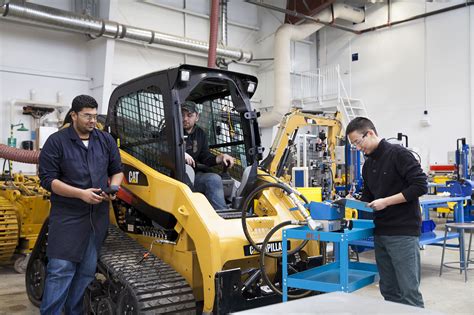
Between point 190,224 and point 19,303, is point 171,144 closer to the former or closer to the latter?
point 190,224

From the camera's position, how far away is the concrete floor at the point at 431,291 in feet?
15.6

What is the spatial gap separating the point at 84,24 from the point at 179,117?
8.31 m

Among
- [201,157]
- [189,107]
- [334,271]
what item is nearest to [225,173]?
[201,157]

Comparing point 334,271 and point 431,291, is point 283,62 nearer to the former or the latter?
point 431,291

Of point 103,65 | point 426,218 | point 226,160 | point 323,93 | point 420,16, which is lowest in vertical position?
point 426,218

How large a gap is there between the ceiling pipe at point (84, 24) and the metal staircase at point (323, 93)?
4806 mm

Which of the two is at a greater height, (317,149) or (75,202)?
(317,149)

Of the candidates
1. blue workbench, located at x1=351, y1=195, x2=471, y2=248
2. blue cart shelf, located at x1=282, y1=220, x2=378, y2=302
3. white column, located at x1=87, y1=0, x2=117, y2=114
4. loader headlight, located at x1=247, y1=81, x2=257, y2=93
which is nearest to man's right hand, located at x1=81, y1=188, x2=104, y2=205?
blue cart shelf, located at x1=282, y1=220, x2=378, y2=302

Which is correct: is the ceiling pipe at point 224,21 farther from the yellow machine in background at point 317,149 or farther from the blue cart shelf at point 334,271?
the blue cart shelf at point 334,271

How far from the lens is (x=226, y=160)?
14.8 feet

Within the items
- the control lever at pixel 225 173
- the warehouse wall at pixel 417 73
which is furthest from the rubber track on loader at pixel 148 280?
the warehouse wall at pixel 417 73

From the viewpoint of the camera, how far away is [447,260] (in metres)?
7.35

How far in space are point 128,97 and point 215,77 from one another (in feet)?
2.90

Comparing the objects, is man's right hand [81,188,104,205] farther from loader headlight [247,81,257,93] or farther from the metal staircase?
the metal staircase
